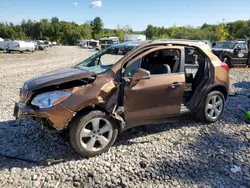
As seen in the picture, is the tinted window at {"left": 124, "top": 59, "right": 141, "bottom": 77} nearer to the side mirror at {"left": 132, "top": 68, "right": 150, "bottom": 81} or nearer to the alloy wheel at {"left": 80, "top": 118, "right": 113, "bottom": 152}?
the side mirror at {"left": 132, "top": 68, "right": 150, "bottom": 81}

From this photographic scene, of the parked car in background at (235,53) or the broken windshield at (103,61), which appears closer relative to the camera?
the broken windshield at (103,61)

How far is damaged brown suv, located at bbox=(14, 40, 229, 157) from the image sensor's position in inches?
136

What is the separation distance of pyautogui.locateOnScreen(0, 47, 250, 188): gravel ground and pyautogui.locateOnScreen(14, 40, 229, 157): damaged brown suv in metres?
0.38

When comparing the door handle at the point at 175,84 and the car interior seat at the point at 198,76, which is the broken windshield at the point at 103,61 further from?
the car interior seat at the point at 198,76

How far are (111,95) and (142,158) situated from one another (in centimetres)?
111

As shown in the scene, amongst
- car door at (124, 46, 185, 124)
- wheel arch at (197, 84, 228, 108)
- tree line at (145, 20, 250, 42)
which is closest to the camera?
car door at (124, 46, 185, 124)

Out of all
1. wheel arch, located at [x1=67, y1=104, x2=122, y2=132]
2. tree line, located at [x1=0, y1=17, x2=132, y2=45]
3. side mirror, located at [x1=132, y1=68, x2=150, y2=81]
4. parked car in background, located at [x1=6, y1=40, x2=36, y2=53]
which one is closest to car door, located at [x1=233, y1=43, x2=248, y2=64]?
side mirror, located at [x1=132, y1=68, x2=150, y2=81]

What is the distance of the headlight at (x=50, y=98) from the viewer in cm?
338

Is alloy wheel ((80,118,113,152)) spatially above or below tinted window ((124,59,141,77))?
below

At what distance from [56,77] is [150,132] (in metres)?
2.08

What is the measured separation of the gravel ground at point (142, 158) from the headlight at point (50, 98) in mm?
905

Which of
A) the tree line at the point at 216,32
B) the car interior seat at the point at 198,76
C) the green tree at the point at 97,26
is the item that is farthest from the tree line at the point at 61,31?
the car interior seat at the point at 198,76

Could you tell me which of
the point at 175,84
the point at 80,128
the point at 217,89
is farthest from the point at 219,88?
the point at 80,128

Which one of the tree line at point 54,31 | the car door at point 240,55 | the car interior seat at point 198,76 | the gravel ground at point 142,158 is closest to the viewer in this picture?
the gravel ground at point 142,158
